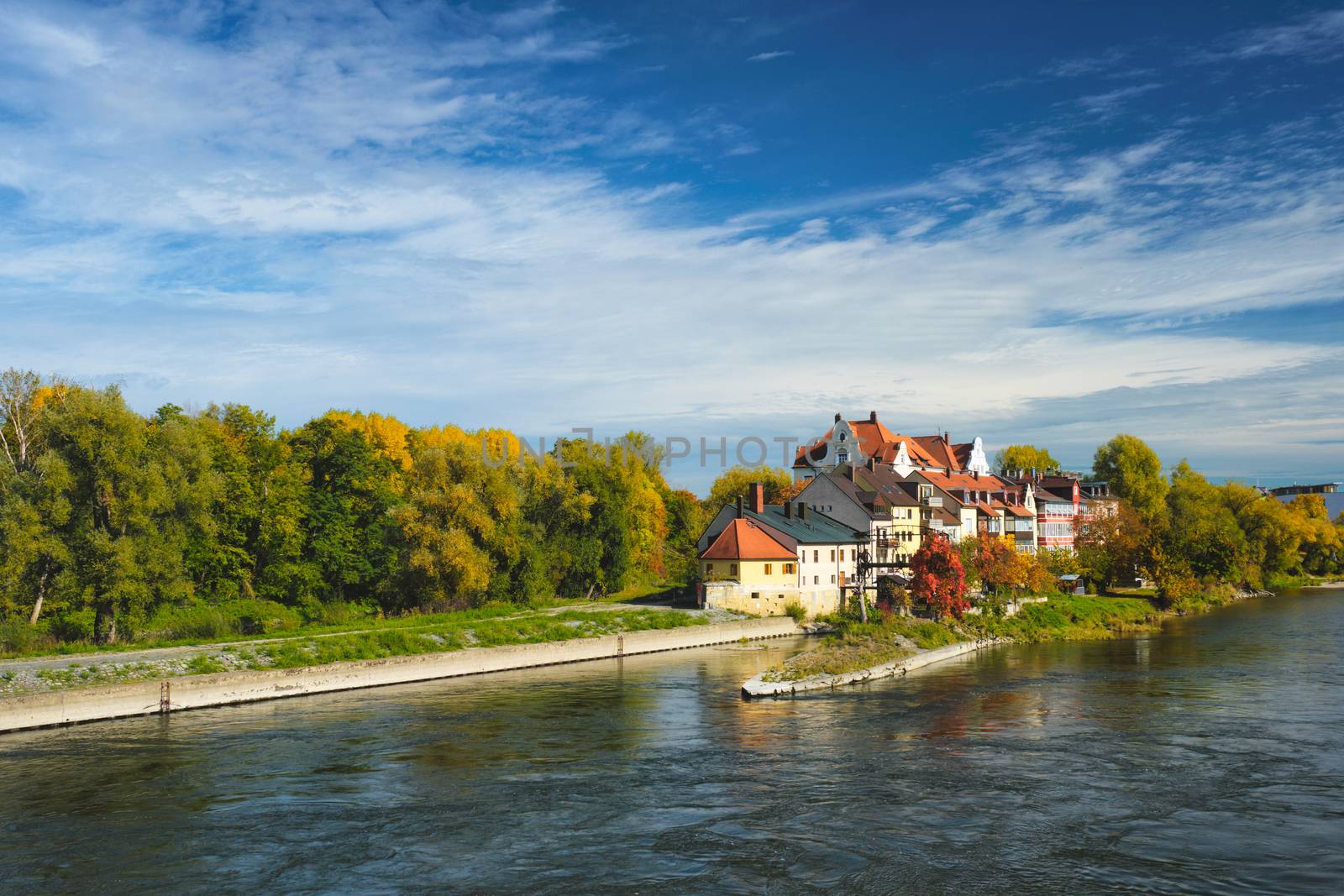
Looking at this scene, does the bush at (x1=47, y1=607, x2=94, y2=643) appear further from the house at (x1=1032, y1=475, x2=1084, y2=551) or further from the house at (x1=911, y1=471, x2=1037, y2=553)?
the house at (x1=1032, y1=475, x2=1084, y2=551)

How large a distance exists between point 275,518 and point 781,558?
36.8 metres

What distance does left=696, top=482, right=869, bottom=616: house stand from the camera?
75625 mm

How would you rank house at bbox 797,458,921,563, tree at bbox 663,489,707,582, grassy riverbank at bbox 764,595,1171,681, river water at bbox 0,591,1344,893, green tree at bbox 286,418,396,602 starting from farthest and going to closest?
1. tree at bbox 663,489,707,582
2. house at bbox 797,458,921,563
3. green tree at bbox 286,418,396,602
4. grassy riverbank at bbox 764,595,1171,681
5. river water at bbox 0,591,1344,893

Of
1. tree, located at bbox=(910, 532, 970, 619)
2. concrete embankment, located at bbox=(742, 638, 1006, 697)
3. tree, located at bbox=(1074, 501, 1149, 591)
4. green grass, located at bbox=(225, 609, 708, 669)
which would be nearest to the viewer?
concrete embankment, located at bbox=(742, 638, 1006, 697)

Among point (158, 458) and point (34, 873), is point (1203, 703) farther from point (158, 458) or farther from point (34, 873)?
point (158, 458)

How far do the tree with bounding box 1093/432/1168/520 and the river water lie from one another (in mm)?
91331

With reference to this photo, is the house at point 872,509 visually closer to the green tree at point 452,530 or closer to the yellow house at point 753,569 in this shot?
the yellow house at point 753,569

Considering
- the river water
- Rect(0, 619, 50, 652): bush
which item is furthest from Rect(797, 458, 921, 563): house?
Rect(0, 619, 50, 652): bush

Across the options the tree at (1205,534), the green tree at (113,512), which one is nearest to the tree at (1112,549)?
the tree at (1205,534)

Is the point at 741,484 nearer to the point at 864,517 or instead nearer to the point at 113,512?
the point at 864,517

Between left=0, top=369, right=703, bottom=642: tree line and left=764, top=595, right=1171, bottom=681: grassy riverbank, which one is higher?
left=0, top=369, right=703, bottom=642: tree line

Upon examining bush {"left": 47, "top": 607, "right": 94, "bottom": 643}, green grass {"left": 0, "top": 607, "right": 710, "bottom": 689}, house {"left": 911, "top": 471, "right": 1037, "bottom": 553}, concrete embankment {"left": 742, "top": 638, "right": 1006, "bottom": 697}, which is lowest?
concrete embankment {"left": 742, "top": 638, "right": 1006, "bottom": 697}

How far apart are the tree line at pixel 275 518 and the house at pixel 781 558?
37.1ft

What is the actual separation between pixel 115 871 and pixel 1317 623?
81.8 m
